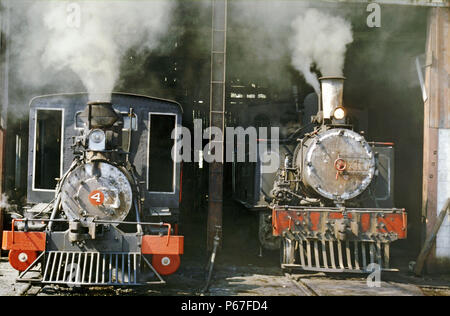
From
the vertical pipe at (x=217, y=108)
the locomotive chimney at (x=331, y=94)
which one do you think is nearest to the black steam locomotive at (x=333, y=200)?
the locomotive chimney at (x=331, y=94)

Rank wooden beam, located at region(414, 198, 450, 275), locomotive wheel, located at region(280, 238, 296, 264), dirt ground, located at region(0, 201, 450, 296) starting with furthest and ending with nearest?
wooden beam, located at region(414, 198, 450, 275) → locomotive wheel, located at region(280, 238, 296, 264) → dirt ground, located at region(0, 201, 450, 296)

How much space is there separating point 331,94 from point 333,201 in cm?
157

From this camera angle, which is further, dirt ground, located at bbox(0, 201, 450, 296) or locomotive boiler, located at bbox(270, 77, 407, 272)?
locomotive boiler, located at bbox(270, 77, 407, 272)

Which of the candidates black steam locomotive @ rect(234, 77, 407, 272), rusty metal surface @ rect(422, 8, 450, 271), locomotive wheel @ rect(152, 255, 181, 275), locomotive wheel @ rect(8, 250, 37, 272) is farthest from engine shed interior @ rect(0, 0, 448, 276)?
locomotive wheel @ rect(8, 250, 37, 272)

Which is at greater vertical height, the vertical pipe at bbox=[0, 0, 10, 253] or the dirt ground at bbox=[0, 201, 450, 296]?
the vertical pipe at bbox=[0, 0, 10, 253]

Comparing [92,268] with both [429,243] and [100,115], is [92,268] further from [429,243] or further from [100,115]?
[429,243]

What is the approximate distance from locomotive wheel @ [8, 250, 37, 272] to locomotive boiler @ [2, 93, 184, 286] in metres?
0.01

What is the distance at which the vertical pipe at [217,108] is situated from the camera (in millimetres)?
7504

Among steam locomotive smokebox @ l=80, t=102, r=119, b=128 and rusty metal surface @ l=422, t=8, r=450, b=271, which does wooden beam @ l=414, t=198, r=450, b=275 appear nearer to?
rusty metal surface @ l=422, t=8, r=450, b=271

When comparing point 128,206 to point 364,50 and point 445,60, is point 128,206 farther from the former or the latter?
point 364,50

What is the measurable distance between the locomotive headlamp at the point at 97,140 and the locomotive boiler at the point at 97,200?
11 mm

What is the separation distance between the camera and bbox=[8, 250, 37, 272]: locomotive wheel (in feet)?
17.1

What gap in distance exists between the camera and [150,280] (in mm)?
5535
